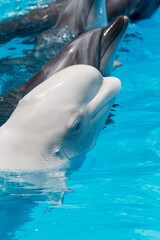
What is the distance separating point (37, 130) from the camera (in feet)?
14.2

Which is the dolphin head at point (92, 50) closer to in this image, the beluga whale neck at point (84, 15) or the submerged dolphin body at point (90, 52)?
the submerged dolphin body at point (90, 52)

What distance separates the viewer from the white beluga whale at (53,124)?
14.1 ft

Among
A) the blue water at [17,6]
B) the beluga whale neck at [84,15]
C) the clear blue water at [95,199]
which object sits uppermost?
the beluga whale neck at [84,15]

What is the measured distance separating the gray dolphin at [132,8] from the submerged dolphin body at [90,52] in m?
4.14

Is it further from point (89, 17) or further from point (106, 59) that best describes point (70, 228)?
point (89, 17)

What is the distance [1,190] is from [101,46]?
8.87 feet

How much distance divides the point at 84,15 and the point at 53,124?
12.9 feet

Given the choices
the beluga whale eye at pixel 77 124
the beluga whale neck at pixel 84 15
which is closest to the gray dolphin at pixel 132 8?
the beluga whale neck at pixel 84 15

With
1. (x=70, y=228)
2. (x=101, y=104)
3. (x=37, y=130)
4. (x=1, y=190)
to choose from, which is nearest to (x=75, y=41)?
(x=101, y=104)

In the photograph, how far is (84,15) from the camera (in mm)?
7711

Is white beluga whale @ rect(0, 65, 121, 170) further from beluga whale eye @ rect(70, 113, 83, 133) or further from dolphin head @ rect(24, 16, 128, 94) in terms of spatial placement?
dolphin head @ rect(24, 16, 128, 94)

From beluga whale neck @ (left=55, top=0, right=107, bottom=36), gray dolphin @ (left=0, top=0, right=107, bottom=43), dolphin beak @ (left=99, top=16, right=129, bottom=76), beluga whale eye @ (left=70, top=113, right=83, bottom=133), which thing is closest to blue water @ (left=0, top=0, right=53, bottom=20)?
gray dolphin @ (left=0, top=0, right=107, bottom=43)

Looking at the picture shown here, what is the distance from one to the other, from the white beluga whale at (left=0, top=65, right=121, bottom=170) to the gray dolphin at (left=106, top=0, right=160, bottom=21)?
582 cm

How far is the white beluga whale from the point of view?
4.29 meters
